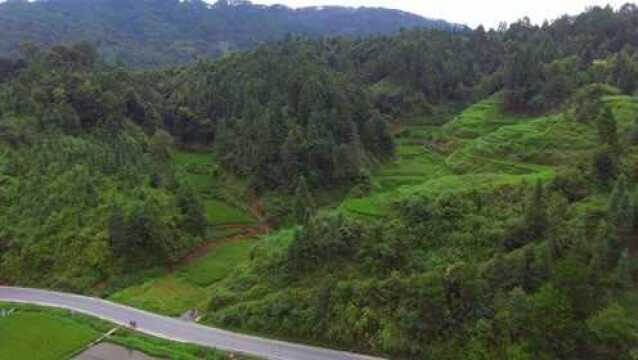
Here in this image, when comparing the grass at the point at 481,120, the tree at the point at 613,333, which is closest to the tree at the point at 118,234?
the tree at the point at 613,333

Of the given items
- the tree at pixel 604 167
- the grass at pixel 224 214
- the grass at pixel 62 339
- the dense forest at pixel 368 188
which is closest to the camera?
the dense forest at pixel 368 188

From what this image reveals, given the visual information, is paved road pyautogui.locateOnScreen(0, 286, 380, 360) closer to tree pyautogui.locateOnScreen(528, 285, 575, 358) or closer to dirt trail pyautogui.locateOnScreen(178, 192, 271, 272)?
dirt trail pyautogui.locateOnScreen(178, 192, 271, 272)

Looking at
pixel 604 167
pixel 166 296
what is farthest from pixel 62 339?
pixel 604 167

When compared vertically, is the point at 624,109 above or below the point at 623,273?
above

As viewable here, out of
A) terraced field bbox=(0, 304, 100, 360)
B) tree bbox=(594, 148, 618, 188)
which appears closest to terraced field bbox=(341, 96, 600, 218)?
tree bbox=(594, 148, 618, 188)

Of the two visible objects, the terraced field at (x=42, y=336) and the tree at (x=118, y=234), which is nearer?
the terraced field at (x=42, y=336)

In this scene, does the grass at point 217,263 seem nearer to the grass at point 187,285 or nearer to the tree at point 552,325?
the grass at point 187,285

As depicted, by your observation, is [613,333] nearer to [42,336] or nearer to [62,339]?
[62,339]

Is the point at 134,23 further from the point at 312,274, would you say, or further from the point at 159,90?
the point at 312,274
